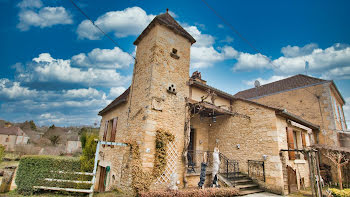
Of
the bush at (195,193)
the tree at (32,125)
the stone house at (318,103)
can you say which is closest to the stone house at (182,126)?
the bush at (195,193)

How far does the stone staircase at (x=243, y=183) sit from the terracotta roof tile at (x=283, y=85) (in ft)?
32.3

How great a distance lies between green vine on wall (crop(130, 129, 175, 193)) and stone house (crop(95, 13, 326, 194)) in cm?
19

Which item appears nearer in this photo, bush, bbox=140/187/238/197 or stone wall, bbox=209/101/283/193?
bush, bbox=140/187/238/197

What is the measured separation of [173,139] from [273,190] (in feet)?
17.1

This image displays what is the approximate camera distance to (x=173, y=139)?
297 inches

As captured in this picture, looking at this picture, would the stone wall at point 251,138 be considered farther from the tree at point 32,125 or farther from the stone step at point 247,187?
the tree at point 32,125

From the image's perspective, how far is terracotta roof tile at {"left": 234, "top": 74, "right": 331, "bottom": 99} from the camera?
13701 mm

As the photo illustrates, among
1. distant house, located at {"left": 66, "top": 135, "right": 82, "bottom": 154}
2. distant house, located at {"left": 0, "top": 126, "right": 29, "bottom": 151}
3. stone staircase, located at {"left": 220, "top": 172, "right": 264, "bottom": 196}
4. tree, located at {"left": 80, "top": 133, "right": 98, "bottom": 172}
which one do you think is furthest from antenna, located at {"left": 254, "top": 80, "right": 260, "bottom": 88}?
distant house, located at {"left": 0, "top": 126, "right": 29, "bottom": 151}

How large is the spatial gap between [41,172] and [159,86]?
5731 millimetres

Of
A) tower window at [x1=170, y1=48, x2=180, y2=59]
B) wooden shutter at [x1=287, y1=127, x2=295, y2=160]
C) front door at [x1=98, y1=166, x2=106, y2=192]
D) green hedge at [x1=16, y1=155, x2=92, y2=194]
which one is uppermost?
tower window at [x1=170, y1=48, x2=180, y2=59]

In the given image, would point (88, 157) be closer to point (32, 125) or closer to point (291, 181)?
point (291, 181)

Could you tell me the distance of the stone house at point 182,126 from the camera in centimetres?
734

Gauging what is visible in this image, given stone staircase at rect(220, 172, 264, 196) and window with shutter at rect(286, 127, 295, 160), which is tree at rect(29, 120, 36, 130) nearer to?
stone staircase at rect(220, 172, 264, 196)

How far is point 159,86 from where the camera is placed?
762 cm
